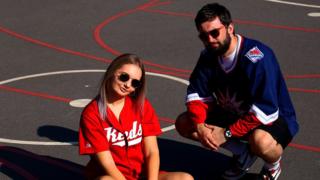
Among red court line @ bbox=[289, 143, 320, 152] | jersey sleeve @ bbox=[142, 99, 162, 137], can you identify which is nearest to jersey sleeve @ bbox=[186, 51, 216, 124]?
jersey sleeve @ bbox=[142, 99, 162, 137]

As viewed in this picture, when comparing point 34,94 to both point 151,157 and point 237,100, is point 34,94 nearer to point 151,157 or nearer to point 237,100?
point 237,100

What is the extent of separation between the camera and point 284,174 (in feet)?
19.4

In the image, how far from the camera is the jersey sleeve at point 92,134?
4.91 meters

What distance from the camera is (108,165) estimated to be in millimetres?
4859

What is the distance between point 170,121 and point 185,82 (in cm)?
128

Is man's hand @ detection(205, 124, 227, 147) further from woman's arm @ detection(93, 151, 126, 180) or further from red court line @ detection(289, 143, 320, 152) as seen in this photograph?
red court line @ detection(289, 143, 320, 152)

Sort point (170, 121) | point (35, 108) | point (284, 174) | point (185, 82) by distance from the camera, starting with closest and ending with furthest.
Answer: point (284, 174) → point (170, 121) → point (35, 108) → point (185, 82)

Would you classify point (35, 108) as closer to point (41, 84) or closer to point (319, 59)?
point (41, 84)

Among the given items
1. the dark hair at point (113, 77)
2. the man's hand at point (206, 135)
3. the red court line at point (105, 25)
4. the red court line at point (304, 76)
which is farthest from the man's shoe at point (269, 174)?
the red court line at point (105, 25)

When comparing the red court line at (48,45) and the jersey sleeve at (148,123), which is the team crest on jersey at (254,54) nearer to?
the jersey sleeve at (148,123)

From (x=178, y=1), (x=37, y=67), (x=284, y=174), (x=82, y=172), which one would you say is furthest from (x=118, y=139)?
(x=178, y=1)

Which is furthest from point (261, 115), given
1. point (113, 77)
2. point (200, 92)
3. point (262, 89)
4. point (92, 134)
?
point (92, 134)

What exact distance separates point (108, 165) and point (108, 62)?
455 cm

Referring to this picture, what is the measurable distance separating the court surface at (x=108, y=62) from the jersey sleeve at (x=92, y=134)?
111 cm
